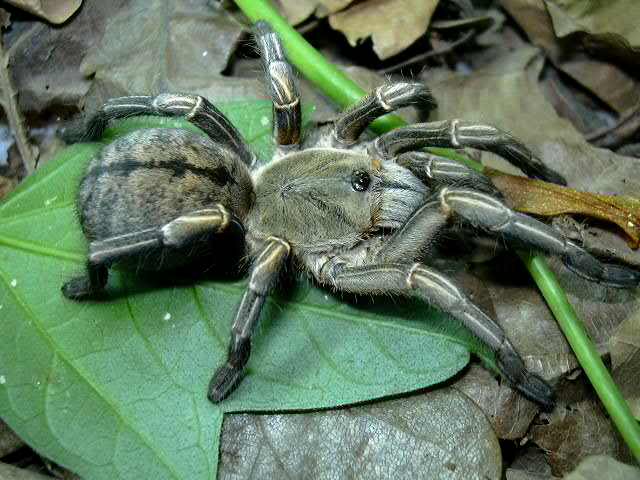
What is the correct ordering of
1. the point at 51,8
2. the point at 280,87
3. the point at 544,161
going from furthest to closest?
the point at 51,8 < the point at 544,161 < the point at 280,87

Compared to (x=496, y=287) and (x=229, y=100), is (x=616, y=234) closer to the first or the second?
(x=496, y=287)

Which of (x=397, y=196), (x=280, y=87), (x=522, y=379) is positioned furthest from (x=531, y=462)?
(x=280, y=87)

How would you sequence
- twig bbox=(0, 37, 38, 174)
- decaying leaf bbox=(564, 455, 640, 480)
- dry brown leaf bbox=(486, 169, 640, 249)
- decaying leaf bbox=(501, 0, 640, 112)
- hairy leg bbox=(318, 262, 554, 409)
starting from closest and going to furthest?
1. decaying leaf bbox=(564, 455, 640, 480)
2. hairy leg bbox=(318, 262, 554, 409)
3. dry brown leaf bbox=(486, 169, 640, 249)
4. twig bbox=(0, 37, 38, 174)
5. decaying leaf bbox=(501, 0, 640, 112)

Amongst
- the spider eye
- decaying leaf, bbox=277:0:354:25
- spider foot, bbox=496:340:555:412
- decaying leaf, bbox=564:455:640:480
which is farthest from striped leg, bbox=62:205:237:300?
decaying leaf, bbox=564:455:640:480

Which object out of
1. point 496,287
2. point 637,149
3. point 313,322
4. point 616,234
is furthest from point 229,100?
point 637,149

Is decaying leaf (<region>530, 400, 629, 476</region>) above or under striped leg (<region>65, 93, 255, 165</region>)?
under

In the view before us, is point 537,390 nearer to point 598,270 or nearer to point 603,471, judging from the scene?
point 603,471

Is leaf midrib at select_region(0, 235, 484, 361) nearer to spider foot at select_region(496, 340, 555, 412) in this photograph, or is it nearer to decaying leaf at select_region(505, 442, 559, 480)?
spider foot at select_region(496, 340, 555, 412)
